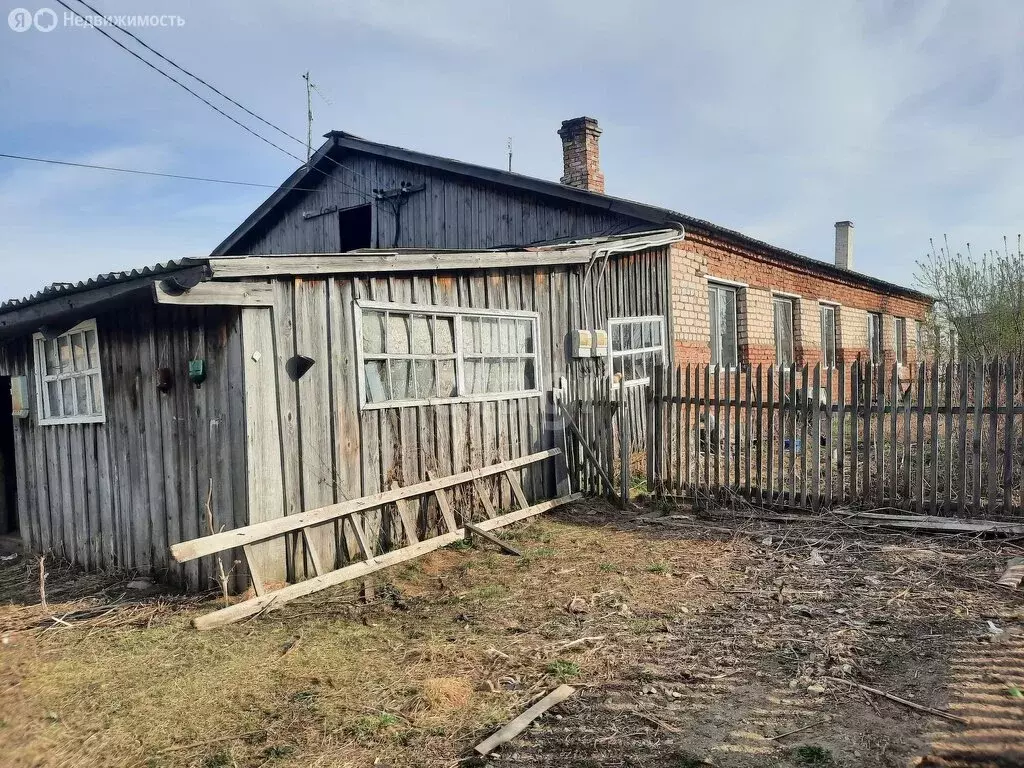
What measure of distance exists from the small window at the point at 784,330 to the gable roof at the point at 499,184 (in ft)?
3.05

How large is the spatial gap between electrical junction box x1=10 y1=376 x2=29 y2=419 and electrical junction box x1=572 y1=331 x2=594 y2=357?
23.0ft

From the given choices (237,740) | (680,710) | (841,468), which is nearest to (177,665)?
(237,740)

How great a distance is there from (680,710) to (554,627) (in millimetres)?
A: 1430

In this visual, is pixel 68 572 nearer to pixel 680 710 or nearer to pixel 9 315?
pixel 9 315

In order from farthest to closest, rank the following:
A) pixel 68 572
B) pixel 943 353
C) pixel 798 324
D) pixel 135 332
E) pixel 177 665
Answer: pixel 943 353, pixel 798 324, pixel 68 572, pixel 135 332, pixel 177 665

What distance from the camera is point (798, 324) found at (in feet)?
51.4

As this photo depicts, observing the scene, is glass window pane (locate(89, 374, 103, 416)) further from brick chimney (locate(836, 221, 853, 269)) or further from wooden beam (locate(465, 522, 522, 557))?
brick chimney (locate(836, 221, 853, 269))

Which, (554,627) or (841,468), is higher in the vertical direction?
(841,468)

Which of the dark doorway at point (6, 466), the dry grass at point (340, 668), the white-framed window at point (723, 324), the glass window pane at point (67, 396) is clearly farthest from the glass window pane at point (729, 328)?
the dark doorway at point (6, 466)

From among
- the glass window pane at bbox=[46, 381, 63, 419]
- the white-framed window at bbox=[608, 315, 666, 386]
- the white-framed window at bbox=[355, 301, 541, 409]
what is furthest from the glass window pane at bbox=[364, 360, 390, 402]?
the white-framed window at bbox=[608, 315, 666, 386]

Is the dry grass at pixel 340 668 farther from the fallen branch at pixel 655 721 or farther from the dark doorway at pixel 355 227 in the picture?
the dark doorway at pixel 355 227

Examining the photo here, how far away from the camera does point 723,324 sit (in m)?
13.4

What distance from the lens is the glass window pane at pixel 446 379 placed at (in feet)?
24.6

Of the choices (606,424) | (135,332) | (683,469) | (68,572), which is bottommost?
(68,572)
